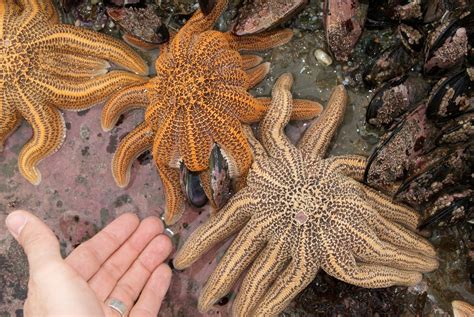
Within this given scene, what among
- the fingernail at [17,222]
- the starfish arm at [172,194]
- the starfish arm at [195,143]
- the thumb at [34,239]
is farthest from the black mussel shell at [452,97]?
the fingernail at [17,222]

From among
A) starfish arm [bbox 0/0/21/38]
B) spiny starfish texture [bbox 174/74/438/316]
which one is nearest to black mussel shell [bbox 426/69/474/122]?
spiny starfish texture [bbox 174/74/438/316]

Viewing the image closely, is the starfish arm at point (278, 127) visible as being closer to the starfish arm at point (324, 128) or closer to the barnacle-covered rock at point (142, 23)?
the starfish arm at point (324, 128)

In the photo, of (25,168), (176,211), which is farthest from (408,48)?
(25,168)

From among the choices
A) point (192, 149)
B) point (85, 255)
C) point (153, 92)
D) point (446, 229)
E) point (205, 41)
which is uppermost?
point (205, 41)

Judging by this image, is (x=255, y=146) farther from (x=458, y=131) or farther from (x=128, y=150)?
(x=458, y=131)

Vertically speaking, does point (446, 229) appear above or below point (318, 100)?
below

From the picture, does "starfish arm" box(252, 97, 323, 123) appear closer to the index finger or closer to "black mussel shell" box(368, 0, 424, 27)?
"black mussel shell" box(368, 0, 424, 27)

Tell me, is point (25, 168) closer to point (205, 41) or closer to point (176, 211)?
point (176, 211)
